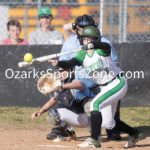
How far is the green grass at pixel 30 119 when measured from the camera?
8883 millimetres

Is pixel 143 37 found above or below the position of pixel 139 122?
above

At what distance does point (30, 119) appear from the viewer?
9.35m

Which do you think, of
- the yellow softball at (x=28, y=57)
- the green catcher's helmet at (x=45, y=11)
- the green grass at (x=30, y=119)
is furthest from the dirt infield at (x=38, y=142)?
the green catcher's helmet at (x=45, y=11)

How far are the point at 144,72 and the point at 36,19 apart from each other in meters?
2.35

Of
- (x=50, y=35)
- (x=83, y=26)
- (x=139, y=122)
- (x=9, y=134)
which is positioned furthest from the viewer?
(x=50, y=35)

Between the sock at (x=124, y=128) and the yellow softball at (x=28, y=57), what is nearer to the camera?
the yellow softball at (x=28, y=57)

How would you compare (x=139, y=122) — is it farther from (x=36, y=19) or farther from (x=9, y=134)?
(x=36, y=19)

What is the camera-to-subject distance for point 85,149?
21.5 ft

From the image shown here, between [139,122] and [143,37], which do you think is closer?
[139,122]

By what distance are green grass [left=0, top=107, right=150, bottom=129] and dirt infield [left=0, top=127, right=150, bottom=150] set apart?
41 centimetres

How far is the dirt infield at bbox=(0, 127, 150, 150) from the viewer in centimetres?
678

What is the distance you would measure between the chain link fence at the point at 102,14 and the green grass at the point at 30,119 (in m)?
1.38

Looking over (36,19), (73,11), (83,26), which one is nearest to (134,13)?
(73,11)

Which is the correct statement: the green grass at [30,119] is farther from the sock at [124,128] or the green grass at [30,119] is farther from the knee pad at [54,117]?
the sock at [124,128]
